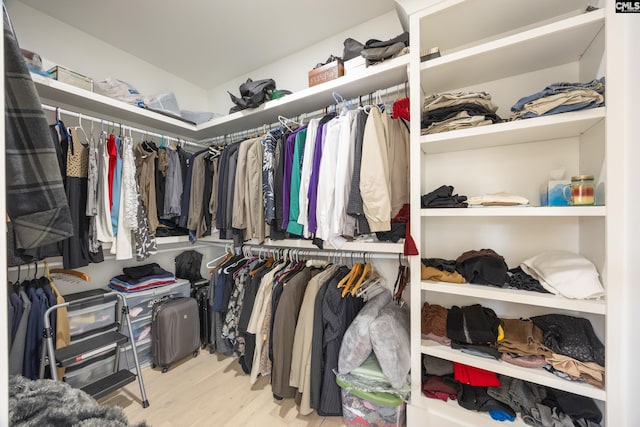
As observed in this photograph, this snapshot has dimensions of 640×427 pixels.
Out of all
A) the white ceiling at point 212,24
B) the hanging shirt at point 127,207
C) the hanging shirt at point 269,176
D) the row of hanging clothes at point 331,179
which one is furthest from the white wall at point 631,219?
the hanging shirt at point 127,207

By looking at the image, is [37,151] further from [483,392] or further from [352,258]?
[483,392]

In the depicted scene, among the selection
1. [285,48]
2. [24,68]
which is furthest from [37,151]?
[285,48]

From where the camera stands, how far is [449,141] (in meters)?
1.29

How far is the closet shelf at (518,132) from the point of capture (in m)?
1.02

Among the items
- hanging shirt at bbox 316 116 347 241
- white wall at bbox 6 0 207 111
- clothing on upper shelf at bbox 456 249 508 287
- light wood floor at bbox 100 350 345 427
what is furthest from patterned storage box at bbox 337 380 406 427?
white wall at bbox 6 0 207 111

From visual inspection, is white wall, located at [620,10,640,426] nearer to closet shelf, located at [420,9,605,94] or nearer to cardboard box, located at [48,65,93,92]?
closet shelf, located at [420,9,605,94]

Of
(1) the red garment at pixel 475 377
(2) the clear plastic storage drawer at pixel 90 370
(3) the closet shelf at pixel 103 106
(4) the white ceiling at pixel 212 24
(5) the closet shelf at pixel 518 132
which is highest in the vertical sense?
(4) the white ceiling at pixel 212 24

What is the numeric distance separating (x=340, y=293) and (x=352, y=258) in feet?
1.30

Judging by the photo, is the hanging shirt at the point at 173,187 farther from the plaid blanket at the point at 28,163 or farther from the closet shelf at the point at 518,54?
the closet shelf at the point at 518,54

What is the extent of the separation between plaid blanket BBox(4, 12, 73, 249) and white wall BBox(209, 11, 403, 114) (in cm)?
190

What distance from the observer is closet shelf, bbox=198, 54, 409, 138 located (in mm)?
1421

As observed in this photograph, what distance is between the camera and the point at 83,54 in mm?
1955

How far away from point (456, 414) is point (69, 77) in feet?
9.93

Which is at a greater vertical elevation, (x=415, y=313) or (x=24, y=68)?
(x=24, y=68)
